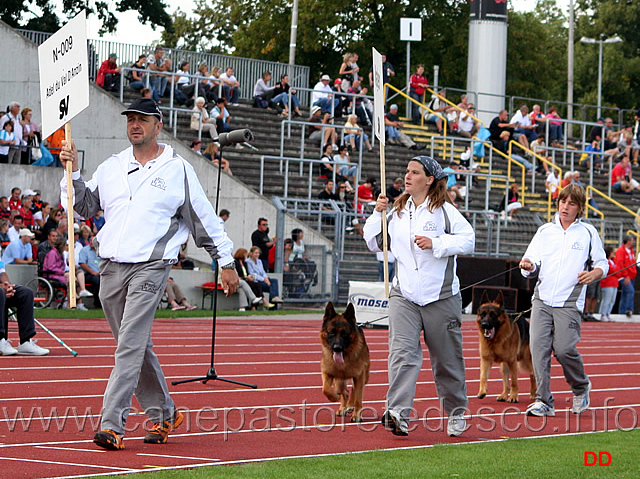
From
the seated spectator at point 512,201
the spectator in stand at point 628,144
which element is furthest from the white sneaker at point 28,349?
the spectator in stand at point 628,144

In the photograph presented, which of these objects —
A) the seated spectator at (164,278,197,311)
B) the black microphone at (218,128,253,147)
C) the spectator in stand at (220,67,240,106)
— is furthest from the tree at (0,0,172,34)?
the black microphone at (218,128,253,147)

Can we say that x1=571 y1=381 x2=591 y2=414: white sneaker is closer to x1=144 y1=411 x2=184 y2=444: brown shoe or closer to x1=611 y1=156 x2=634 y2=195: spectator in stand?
x1=144 y1=411 x2=184 y2=444: brown shoe

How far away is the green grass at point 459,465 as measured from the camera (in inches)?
291

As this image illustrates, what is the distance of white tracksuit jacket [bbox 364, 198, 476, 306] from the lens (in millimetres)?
9148

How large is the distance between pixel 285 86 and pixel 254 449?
90.6ft

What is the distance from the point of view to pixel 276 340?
18.6 meters

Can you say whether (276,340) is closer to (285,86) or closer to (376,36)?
(285,86)

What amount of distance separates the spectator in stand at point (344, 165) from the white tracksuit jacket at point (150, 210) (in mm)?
21927

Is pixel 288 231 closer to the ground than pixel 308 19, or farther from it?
closer to the ground

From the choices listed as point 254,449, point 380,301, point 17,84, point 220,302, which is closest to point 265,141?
point 17,84

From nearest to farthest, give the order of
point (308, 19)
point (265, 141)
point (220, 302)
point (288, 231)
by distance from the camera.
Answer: point (220, 302) → point (288, 231) → point (265, 141) → point (308, 19)

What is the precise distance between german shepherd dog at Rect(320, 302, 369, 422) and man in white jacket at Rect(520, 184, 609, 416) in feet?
5.55

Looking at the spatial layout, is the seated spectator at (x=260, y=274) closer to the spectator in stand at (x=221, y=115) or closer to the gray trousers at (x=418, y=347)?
the spectator in stand at (x=221, y=115)

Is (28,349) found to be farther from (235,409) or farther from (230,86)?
Result: (230,86)
